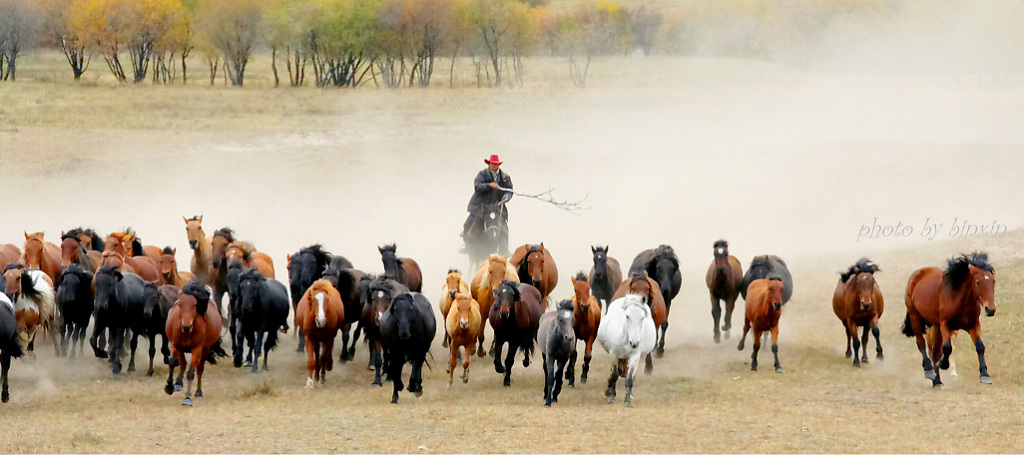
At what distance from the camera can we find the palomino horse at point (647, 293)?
15.6m

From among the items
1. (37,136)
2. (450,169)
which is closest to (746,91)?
(450,169)

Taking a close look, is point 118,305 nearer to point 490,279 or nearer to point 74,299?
point 74,299

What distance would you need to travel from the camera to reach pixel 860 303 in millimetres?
17672

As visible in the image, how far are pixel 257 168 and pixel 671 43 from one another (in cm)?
5030

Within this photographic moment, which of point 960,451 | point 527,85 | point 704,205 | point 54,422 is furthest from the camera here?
point 527,85

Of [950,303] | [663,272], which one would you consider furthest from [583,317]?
[950,303]

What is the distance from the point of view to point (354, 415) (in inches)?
551

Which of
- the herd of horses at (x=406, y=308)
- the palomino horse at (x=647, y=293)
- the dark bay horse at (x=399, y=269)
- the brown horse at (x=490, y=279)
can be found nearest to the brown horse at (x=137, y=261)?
the herd of horses at (x=406, y=308)

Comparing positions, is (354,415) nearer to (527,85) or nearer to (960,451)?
(960,451)

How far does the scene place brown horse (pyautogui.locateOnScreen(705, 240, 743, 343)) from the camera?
63.9ft

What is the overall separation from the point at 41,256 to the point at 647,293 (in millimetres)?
9837

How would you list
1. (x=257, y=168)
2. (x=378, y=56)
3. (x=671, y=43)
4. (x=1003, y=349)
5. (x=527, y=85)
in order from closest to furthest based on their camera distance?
1. (x=1003, y=349)
2. (x=257, y=168)
3. (x=378, y=56)
4. (x=527, y=85)
5. (x=671, y=43)

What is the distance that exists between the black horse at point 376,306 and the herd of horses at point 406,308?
0.10 ft

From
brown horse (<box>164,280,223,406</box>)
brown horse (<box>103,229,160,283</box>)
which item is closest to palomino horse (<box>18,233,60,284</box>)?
brown horse (<box>103,229,160,283</box>)
